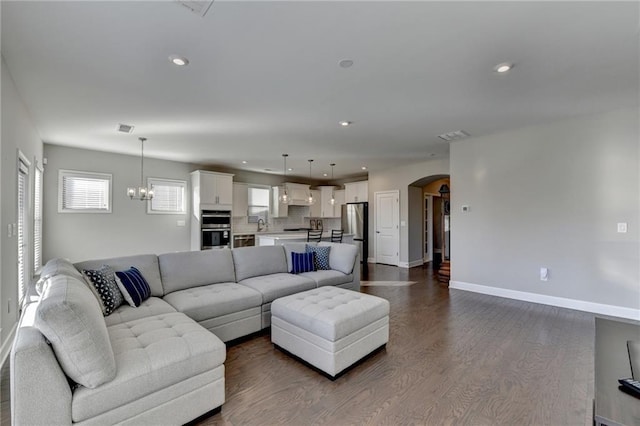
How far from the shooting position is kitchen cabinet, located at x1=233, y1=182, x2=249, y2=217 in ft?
25.6

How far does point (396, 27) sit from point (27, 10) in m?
2.45

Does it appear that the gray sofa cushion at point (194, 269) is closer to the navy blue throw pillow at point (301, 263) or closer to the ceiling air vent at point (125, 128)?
the navy blue throw pillow at point (301, 263)

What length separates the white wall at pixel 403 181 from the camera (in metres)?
6.90

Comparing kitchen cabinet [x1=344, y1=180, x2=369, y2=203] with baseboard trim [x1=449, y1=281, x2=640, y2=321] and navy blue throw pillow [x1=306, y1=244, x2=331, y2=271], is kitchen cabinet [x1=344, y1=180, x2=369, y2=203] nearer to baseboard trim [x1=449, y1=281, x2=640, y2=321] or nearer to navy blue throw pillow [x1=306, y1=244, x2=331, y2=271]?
baseboard trim [x1=449, y1=281, x2=640, y2=321]

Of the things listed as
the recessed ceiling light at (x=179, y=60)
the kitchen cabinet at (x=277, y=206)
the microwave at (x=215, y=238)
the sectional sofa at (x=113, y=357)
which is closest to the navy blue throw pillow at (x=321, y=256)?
the sectional sofa at (x=113, y=357)

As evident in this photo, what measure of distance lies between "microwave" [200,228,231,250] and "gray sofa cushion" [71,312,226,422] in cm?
473

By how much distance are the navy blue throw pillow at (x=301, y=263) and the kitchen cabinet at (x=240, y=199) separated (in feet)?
13.6

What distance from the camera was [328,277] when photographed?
3979mm

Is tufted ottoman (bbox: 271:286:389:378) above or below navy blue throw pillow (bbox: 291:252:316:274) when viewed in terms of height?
below

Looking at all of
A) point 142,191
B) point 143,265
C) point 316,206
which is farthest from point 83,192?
point 316,206

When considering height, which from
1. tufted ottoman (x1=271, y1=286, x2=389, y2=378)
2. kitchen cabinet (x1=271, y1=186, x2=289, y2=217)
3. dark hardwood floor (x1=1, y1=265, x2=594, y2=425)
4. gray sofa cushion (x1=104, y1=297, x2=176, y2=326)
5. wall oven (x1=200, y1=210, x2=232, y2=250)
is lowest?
dark hardwood floor (x1=1, y1=265, x2=594, y2=425)

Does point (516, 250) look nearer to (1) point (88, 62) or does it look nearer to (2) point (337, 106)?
(2) point (337, 106)

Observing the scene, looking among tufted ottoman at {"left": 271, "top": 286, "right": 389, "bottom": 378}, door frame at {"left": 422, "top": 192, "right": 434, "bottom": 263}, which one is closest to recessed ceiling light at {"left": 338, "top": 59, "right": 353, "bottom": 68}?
tufted ottoman at {"left": 271, "top": 286, "right": 389, "bottom": 378}

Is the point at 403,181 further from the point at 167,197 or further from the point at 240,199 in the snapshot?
the point at 167,197
